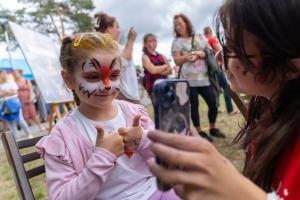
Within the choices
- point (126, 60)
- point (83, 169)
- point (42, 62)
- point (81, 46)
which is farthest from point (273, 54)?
point (42, 62)

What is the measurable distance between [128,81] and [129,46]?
0.98 ft

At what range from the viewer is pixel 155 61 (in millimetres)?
4398

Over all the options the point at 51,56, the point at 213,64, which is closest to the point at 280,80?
the point at 213,64

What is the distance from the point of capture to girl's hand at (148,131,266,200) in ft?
1.80

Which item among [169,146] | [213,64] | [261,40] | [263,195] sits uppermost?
[261,40]

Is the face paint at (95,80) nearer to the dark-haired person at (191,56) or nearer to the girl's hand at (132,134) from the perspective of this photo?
the girl's hand at (132,134)

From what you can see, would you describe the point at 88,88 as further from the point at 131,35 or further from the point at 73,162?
the point at 131,35

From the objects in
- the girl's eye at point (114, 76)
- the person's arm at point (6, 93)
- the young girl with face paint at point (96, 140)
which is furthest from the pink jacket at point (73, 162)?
the person's arm at point (6, 93)

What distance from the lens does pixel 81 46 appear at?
1.40 metres

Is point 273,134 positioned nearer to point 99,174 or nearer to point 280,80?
point 280,80

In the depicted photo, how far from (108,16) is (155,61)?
126cm

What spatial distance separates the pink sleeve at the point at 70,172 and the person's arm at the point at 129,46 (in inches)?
73.1

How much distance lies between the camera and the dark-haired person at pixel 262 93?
0.57 m

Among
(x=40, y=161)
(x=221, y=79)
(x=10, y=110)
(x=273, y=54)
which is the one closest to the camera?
(x=273, y=54)
